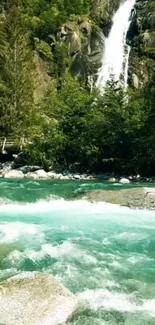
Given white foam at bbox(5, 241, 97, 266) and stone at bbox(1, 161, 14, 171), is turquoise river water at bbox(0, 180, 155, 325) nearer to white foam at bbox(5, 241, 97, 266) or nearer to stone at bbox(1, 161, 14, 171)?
white foam at bbox(5, 241, 97, 266)

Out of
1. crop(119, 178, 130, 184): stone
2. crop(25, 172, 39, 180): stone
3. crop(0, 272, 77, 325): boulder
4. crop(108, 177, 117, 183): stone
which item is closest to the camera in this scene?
crop(0, 272, 77, 325): boulder

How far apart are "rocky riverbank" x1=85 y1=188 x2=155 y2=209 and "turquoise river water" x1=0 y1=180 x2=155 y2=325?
1.32 feet

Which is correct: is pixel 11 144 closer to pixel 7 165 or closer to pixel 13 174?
pixel 7 165

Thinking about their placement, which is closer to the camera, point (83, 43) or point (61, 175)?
point (61, 175)

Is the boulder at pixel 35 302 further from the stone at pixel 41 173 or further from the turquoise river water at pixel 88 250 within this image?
the stone at pixel 41 173

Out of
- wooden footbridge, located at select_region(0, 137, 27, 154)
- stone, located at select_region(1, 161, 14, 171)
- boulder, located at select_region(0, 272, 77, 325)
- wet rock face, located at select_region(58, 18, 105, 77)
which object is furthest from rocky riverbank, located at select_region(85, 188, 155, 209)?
wet rock face, located at select_region(58, 18, 105, 77)

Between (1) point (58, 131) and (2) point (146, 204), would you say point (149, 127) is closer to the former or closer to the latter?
(1) point (58, 131)

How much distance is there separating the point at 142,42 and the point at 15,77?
774 inches

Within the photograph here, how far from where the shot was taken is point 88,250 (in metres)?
11.2

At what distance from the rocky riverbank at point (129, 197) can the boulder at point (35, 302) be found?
1025 centimetres

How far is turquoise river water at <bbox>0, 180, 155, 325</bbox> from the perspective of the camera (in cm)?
767

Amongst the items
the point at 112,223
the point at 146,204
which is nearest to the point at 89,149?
the point at 146,204

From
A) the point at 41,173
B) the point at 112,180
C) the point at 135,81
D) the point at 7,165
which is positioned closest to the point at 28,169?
the point at 41,173

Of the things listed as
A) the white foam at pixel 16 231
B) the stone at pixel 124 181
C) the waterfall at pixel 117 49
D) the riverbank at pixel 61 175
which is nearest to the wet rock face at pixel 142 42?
the waterfall at pixel 117 49
